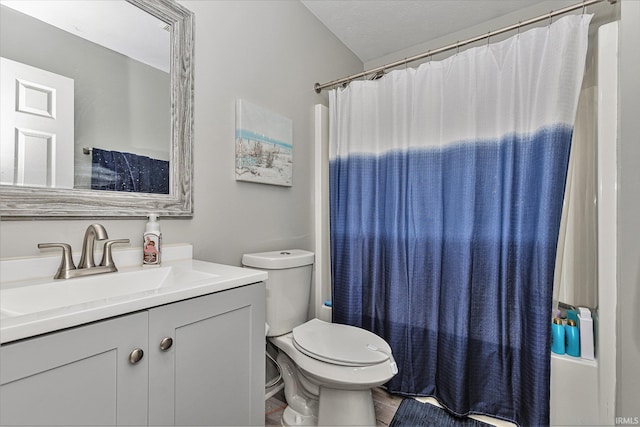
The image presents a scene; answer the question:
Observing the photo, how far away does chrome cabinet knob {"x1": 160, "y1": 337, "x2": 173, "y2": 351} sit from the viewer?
75 centimetres

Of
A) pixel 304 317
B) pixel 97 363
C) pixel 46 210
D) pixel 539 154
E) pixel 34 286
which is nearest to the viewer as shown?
pixel 97 363

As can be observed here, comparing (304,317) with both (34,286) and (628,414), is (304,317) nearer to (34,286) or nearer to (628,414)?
(34,286)

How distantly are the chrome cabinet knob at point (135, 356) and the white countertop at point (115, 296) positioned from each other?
0.09 metres

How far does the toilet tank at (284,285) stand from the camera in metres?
1.49

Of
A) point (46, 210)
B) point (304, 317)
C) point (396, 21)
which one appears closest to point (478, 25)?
point (396, 21)

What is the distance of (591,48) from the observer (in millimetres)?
1557

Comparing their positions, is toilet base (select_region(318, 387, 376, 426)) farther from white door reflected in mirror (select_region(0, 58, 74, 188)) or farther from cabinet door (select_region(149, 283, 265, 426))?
white door reflected in mirror (select_region(0, 58, 74, 188))

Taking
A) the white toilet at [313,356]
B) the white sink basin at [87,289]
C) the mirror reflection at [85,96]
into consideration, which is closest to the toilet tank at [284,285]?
the white toilet at [313,356]

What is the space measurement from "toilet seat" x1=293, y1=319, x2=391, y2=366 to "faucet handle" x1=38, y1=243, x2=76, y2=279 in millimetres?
913

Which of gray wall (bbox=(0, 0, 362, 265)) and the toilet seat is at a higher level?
gray wall (bbox=(0, 0, 362, 265))

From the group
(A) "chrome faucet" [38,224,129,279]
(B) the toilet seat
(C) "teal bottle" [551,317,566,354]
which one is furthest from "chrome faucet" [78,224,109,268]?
(C) "teal bottle" [551,317,566,354]

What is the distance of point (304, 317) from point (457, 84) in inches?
58.6

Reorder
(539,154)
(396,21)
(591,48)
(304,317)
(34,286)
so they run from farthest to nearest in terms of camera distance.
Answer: (396,21), (304,317), (591,48), (539,154), (34,286)

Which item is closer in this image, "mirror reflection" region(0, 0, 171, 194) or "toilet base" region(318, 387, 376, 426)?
"mirror reflection" region(0, 0, 171, 194)
